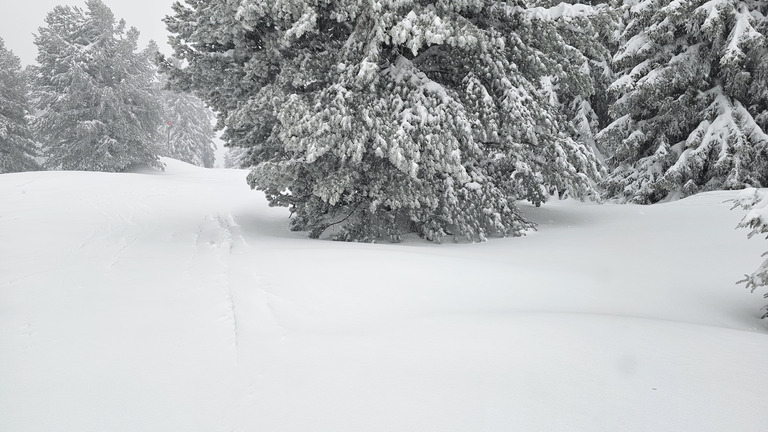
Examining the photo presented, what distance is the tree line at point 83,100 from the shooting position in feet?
83.0

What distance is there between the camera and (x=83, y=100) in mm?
25641

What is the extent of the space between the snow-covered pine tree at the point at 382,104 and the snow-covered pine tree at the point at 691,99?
468 centimetres

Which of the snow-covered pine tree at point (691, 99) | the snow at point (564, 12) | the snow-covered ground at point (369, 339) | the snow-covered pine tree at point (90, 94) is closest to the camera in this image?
the snow-covered ground at point (369, 339)

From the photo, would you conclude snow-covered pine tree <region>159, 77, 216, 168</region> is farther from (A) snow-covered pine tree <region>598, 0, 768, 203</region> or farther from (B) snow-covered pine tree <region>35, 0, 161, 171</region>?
(A) snow-covered pine tree <region>598, 0, 768, 203</region>

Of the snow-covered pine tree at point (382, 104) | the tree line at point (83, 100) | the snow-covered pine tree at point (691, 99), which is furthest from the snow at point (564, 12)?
the tree line at point (83, 100)

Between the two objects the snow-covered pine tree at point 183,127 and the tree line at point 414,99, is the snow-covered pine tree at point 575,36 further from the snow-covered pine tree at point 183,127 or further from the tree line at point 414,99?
the snow-covered pine tree at point 183,127

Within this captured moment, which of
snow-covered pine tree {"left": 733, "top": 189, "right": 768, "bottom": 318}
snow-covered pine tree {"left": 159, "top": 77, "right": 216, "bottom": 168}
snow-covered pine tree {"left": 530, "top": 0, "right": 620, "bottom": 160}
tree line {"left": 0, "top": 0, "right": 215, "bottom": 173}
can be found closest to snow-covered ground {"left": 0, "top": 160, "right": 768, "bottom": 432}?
snow-covered pine tree {"left": 733, "top": 189, "right": 768, "bottom": 318}

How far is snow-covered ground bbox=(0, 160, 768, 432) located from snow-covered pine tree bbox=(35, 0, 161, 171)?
887 inches

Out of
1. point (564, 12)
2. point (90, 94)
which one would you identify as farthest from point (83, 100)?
point (564, 12)

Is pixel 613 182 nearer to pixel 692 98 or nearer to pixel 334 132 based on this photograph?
pixel 692 98

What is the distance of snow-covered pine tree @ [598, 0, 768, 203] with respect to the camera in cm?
1068

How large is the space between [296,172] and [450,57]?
11.8 feet

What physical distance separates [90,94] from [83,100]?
601 mm

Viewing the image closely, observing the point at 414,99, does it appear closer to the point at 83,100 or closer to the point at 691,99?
the point at 691,99
